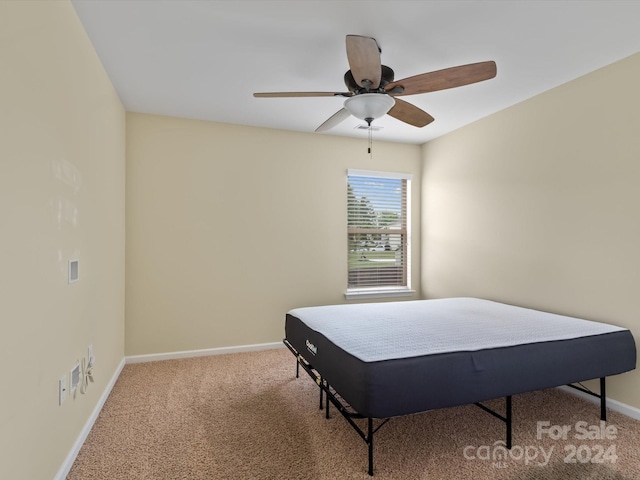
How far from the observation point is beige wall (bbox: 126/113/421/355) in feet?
11.3

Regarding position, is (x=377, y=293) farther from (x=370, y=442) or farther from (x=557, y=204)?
(x=370, y=442)

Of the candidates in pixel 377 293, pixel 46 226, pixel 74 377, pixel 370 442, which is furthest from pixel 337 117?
pixel 377 293

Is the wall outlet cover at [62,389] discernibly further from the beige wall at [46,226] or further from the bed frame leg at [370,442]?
the bed frame leg at [370,442]

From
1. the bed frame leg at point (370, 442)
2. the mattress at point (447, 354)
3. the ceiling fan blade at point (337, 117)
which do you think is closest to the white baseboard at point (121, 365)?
the mattress at point (447, 354)

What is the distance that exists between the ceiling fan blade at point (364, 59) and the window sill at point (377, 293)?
2.67 m

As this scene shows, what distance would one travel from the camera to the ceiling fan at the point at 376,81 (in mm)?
1800

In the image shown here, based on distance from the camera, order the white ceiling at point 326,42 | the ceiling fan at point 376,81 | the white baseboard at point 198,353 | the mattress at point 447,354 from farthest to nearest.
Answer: the white baseboard at point 198,353 → the white ceiling at point 326,42 → the ceiling fan at point 376,81 → the mattress at point 447,354

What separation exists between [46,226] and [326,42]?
186 centimetres

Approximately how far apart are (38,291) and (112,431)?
4.02 feet

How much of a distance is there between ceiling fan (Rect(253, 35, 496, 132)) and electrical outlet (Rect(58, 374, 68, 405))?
1.85 metres

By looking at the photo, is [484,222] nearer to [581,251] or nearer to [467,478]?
[581,251]

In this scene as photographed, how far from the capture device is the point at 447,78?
201 cm

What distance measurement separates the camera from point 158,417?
7.78ft

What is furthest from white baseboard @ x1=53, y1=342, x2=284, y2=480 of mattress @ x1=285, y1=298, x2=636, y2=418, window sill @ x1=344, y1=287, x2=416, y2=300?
mattress @ x1=285, y1=298, x2=636, y2=418
